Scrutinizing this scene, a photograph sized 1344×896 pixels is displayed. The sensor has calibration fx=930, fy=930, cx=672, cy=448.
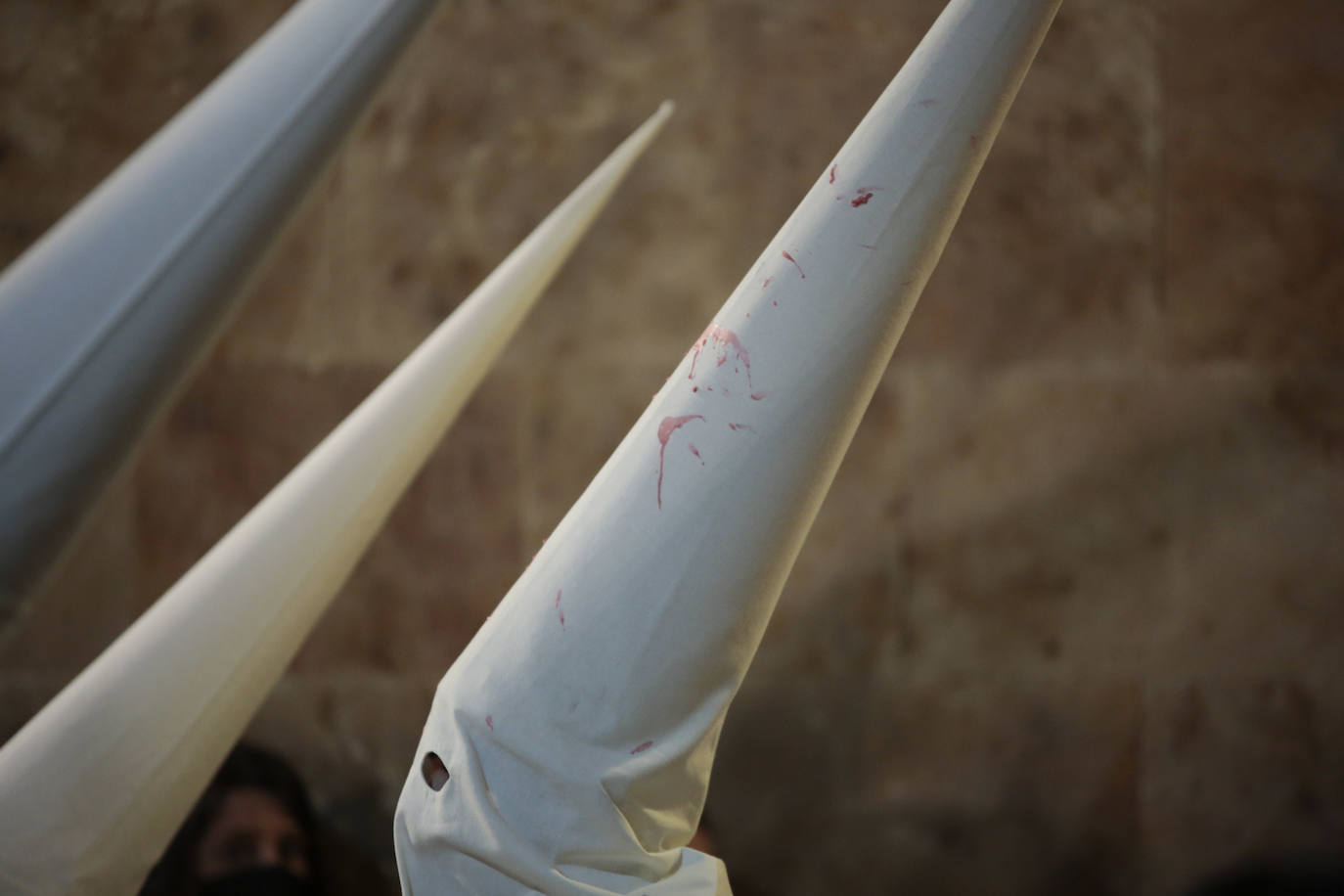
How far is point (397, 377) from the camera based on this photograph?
0.56 meters

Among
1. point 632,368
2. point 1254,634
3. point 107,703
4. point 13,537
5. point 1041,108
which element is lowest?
point 1254,634

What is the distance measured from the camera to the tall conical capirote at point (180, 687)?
1.28ft

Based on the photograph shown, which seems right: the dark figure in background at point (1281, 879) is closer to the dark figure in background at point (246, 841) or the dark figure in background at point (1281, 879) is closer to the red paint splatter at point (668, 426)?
the dark figure in background at point (246, 841)

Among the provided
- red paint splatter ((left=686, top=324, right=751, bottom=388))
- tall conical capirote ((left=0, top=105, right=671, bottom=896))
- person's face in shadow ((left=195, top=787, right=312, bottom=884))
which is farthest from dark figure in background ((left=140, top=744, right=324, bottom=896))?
red paint splatter ((left=686, top=324, right=751, bottom=388))

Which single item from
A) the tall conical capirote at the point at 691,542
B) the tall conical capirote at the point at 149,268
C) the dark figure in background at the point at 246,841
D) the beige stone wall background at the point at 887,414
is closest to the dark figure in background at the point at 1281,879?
the beige stone wall background at the point at 887,414

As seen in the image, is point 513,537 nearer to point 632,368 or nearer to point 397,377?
point 632,368

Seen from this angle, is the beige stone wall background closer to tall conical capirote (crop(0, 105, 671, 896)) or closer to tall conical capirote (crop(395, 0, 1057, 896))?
tall conical capirote (crop(0, 105, 671, 896))

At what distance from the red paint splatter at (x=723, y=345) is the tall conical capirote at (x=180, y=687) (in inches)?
9.9

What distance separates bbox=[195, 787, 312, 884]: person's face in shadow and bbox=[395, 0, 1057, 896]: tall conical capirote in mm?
937

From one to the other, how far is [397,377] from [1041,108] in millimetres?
1136

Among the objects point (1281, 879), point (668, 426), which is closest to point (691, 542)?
point (668, 426)

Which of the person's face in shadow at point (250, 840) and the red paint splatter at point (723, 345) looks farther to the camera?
the person's face in shadow at point (250, 840)

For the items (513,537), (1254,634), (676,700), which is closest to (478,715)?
(676,700)

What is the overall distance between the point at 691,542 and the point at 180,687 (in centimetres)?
27
